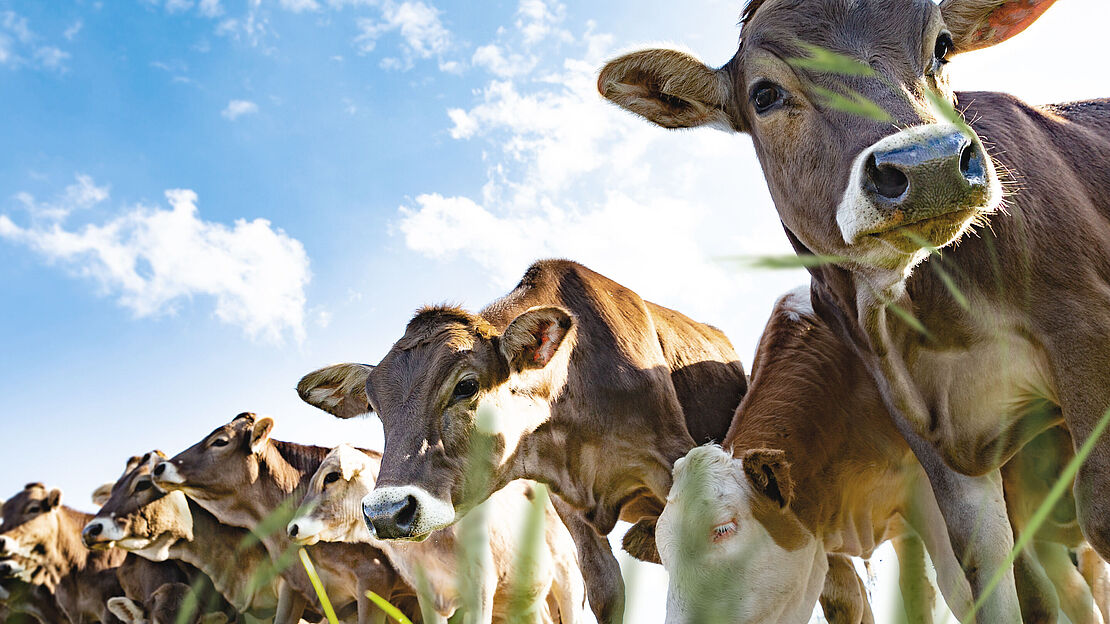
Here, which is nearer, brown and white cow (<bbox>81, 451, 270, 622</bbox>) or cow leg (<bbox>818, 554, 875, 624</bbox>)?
cow leg (<bbox>818, 554, 875, 624</bbox>)

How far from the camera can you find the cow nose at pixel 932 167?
2.35 m

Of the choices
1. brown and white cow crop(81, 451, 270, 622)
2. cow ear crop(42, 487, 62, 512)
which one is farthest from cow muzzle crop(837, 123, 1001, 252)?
cow ear crop(42, 487, 62, 512)

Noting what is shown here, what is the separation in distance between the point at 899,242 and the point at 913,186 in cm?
23

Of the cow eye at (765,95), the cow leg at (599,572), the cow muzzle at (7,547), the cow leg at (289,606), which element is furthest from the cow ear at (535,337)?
the cow muzzle at (7,547)

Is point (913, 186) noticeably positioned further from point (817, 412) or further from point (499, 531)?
point (499, 531)

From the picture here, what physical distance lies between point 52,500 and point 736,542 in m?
12.5

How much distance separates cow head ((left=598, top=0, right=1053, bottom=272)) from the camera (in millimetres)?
2416

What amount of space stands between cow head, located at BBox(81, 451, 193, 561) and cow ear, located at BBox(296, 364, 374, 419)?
5.26m

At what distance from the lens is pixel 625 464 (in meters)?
5.11

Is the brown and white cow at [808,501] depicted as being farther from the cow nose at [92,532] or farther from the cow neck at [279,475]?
the cow nose at [92,532]

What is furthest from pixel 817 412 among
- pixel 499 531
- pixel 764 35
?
pixel 499 531

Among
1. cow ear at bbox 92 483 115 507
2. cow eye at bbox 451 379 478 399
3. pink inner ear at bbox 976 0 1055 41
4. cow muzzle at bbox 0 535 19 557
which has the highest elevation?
cow ear at bbox 92 483 115 507

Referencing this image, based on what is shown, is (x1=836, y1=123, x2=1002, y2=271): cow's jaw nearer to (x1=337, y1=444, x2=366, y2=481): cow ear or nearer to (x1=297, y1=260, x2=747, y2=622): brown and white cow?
(x1=297, y1=260, x2=747, y2=622): brown and white cow

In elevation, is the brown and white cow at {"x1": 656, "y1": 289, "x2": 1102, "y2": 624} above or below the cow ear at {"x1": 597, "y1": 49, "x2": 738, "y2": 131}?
below
